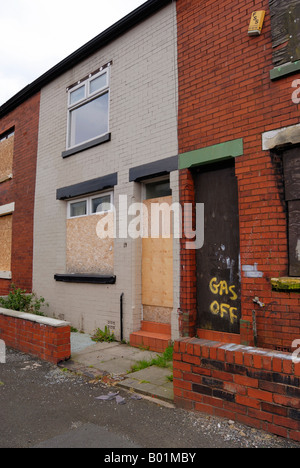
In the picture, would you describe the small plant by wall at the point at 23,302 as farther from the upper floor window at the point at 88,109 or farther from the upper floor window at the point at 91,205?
the upper floor window at the point at 88,109

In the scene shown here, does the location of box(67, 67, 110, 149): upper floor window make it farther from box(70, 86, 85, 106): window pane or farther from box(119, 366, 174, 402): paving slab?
box(119, 366, 174, 402): paving slab

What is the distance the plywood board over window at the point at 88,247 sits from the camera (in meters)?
7.12

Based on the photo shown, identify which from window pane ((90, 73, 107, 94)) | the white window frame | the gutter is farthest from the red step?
the gutter

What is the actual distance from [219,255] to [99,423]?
298 cm

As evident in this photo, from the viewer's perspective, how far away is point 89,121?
316 inches

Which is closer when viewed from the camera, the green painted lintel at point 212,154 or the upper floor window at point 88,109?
the green painted lintel at point 212,154

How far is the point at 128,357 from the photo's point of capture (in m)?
5.55

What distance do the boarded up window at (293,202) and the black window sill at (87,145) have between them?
3877 mm

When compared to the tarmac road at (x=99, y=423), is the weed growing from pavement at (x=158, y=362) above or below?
above

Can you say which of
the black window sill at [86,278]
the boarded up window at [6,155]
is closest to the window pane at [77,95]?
the boarded up window at [6,155]

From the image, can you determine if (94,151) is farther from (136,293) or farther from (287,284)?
(287,284)

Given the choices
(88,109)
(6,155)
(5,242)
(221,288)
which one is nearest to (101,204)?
(88,109)

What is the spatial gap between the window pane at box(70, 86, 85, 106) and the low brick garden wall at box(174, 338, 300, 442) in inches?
266

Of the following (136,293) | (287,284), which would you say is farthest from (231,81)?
(136,293)
